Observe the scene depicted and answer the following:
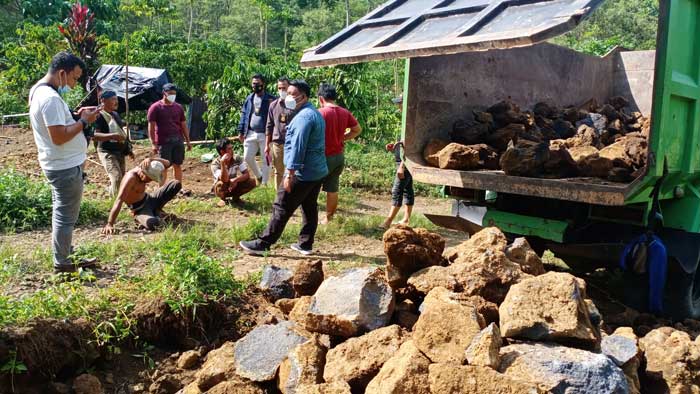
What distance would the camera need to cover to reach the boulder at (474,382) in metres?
2.32

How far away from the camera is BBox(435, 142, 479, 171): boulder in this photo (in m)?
4.36

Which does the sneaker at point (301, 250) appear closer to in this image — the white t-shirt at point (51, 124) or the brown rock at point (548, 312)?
the white t-shirt at point (51, 124)

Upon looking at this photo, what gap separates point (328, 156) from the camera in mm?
6430

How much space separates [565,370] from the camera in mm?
2521

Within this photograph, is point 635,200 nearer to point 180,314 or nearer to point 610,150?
point 610,150

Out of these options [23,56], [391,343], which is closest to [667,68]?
[391,343]

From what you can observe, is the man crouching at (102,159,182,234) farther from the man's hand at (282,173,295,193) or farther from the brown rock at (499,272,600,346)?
the brown rock at (499,272,600,346)

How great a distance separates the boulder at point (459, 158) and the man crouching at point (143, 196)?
131 inches

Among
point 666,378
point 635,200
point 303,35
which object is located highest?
point 303,35

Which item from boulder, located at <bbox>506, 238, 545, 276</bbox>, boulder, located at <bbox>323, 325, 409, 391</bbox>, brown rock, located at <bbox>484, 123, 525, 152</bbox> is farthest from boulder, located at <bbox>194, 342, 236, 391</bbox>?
brown rock, located at <bbox>484, 123, 525, 152</bbox>

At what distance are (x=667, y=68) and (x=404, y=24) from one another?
1617 millimetres

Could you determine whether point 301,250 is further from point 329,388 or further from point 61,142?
point 329,388

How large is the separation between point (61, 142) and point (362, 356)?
2.71m

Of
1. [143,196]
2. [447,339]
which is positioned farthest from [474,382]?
[143,196]
